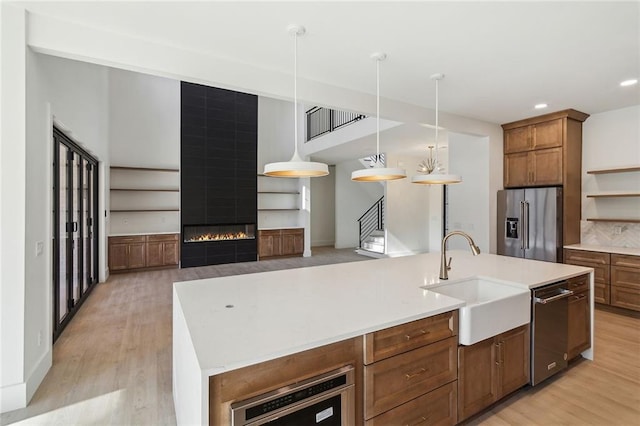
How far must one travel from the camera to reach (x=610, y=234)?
4.68 metres

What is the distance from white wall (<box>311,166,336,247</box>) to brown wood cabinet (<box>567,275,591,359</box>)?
7.94 m

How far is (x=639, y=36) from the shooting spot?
257 centimetres

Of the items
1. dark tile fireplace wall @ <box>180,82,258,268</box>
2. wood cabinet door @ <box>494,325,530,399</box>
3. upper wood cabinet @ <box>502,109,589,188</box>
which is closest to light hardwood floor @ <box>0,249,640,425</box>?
wood cabinet door @ <box>494,325,530,399</box>

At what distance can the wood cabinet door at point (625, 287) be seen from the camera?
396 centimetres

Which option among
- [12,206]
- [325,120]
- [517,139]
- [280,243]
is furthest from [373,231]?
[12,206]

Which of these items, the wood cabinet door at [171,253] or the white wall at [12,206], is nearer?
the white wall at [12,206]

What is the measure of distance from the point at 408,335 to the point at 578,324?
2.09 meters

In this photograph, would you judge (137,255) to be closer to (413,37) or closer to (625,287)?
(413,37)

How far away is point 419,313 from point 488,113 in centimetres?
409

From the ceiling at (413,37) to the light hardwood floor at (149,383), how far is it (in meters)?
2.76

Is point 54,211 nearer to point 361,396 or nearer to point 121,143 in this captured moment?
point 361,396

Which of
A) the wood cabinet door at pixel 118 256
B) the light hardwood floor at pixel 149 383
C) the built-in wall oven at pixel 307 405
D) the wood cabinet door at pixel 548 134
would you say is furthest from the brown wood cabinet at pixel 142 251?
the wood cabinet door at pixel 548 134

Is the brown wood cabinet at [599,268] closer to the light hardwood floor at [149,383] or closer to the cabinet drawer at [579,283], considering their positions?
the light hardwood floor at [149,383]

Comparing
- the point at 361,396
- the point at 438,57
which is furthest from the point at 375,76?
the point at 361,396
